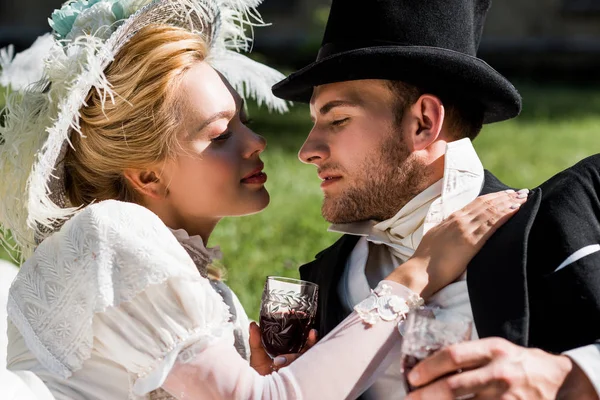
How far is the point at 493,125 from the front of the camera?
1313 cm

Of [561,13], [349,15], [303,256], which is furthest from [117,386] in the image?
[561,13]

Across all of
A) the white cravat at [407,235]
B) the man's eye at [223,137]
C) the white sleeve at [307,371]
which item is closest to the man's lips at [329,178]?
the white cravat at [407,235]

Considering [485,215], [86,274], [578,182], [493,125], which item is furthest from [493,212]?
[493,125]

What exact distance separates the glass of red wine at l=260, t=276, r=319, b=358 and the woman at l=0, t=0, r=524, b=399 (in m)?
0.16

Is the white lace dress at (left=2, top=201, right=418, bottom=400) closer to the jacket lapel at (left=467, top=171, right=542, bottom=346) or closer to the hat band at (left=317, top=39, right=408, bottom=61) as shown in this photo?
the jacket lapel at (left=467, top=171, right=542, bottom=346)

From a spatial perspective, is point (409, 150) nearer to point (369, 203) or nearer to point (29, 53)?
point (369, 203)

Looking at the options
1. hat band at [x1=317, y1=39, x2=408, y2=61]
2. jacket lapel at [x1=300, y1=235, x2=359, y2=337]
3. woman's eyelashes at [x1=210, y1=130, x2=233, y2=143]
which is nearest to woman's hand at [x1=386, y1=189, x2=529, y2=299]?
jacket lapel at [x1=300, y1=235, x2=359, y2=337]

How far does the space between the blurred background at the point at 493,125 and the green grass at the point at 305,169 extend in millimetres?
12

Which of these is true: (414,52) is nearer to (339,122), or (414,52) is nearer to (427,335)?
(339,122)

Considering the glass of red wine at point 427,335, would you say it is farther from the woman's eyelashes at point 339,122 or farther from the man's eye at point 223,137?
the man's eye at point 223,137

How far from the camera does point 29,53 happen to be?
12.1 ft

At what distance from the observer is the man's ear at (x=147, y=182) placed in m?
3.39

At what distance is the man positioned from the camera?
2678 millimetres

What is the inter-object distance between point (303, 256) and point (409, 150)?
3340 millimetres
